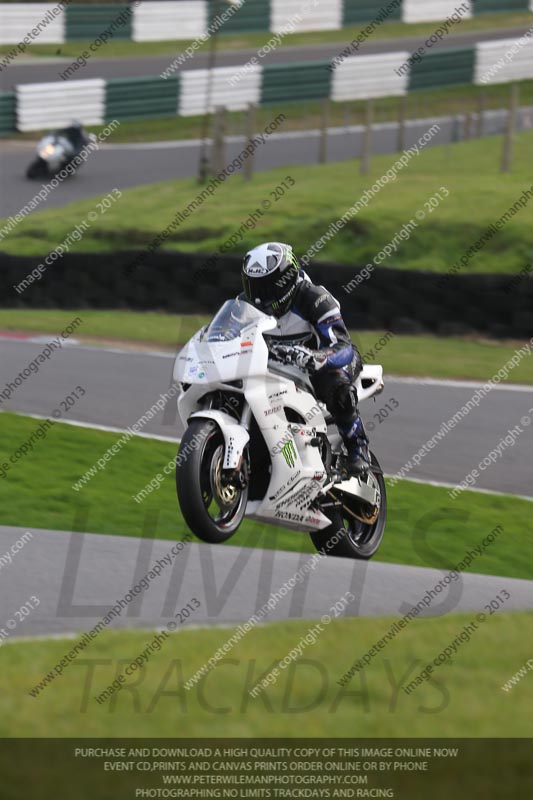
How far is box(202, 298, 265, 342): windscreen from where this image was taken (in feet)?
22.5

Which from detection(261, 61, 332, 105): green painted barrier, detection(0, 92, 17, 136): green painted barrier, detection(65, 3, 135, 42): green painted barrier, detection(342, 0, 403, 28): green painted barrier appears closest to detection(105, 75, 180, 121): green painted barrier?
detection(261, 61, 332, 105): green painted barrier

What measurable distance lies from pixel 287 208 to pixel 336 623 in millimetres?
12617

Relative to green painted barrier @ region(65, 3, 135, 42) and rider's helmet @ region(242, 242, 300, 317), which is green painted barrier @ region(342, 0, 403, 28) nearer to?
green painted barrier @ region(65, 3, 135, 42)

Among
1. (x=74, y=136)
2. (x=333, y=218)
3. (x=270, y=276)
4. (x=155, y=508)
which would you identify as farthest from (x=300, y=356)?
(x=74, y=136)

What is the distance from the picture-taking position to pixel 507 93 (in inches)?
1154

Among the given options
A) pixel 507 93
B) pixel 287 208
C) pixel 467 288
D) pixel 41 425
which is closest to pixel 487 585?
pixel 41 425

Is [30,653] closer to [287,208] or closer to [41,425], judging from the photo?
[41,425]

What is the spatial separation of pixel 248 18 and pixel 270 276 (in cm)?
2377

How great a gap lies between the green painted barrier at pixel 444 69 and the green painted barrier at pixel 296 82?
1.70 m

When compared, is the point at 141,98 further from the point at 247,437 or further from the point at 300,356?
the point at 247,437

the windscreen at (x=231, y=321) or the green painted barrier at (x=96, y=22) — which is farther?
the green painted barrier at (x=96, y=22)

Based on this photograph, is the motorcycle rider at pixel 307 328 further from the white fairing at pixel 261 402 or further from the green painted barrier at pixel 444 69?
the green painted barrier at pixel 444 69

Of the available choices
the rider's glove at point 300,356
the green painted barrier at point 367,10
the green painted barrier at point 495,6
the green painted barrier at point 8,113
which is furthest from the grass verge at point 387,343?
the green painted barrier at point 495,6

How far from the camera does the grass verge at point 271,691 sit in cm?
460
